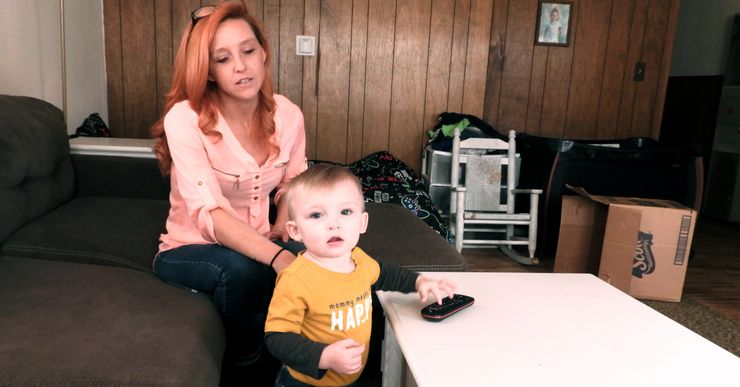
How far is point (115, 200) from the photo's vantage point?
1.96 meters

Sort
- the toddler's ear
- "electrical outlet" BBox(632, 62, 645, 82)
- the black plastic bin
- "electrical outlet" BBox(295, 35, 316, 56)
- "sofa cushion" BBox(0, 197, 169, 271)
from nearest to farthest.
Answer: the toddler's ear
"sofa cushion" BBox(0, 197, 169, 271)
the black plastic bin
"electrical outlet" BBox(295, 35, 316, 56)
"electrical outlet" BBox(632, 62, 645, 82)

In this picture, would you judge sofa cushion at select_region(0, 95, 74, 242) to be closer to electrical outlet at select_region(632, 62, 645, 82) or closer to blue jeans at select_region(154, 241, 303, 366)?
blue jeans at select_region(154, 241, 303, 366)

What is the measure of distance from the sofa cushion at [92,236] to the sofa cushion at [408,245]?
641 millimetres

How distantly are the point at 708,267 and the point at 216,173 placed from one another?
9.66ft

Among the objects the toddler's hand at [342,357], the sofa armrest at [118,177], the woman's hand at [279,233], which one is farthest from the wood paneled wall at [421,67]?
the toddler's hand at [342,357]

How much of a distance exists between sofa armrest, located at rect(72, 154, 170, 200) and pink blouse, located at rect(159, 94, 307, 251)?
711mm

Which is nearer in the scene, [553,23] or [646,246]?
[646,246]

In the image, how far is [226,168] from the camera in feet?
4.56

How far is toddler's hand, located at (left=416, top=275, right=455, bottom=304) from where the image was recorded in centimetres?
104

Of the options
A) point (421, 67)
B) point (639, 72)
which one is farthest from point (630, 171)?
point (421, 67)

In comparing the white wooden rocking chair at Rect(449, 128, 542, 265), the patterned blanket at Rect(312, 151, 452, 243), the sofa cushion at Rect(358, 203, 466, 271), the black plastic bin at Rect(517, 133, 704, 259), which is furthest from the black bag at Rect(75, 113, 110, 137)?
the black plastic bin at Rect(517, 133, 704, 259)

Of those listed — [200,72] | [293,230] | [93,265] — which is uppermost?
[200,72]

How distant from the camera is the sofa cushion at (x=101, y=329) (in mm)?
859

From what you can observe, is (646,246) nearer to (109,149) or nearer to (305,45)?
(305,45)
